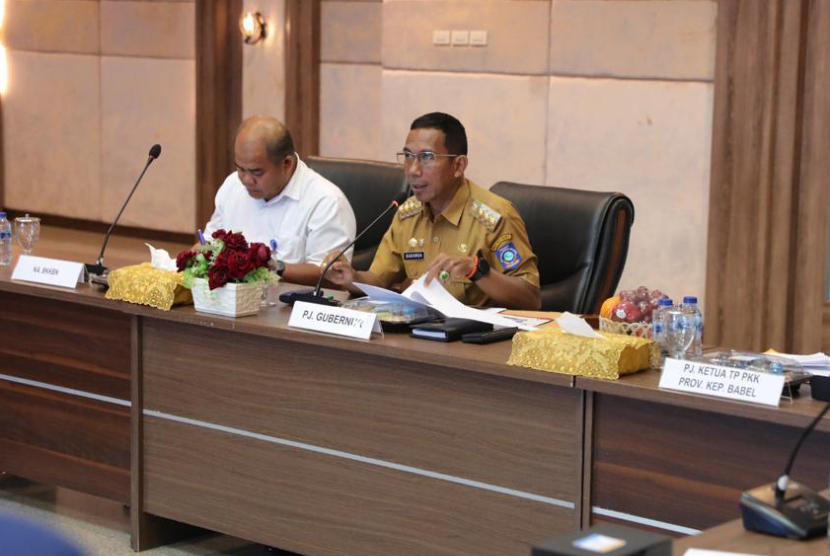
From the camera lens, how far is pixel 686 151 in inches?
215

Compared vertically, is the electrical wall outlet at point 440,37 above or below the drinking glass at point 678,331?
above

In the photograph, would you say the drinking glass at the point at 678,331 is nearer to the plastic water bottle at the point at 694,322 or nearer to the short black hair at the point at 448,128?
the plastic water bottle at the point at 694,322

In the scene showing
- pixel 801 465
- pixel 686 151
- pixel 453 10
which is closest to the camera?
pixel 801 465

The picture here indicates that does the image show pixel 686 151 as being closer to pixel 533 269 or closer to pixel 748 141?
pixel 748 141

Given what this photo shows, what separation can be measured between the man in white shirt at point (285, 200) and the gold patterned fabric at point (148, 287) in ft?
2.09

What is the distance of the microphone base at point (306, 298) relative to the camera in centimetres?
325

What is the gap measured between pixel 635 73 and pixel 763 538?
13.3 feet

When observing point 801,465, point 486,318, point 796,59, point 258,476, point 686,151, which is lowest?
point 258,476

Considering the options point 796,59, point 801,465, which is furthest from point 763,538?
point 796,59

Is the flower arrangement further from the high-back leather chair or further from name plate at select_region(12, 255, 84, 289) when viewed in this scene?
the high-back leather chair

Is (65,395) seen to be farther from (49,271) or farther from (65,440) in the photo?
(49,271)

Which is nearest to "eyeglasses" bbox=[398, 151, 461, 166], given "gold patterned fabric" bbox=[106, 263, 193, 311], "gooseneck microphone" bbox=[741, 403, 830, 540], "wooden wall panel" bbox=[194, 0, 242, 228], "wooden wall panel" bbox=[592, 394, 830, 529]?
"gold patterned fabric" bbox=[106, 263, 193, 311]

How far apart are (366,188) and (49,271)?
109 centimetres

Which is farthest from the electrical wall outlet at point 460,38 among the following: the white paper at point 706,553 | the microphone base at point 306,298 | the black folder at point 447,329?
the white paper at point 706,553
